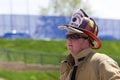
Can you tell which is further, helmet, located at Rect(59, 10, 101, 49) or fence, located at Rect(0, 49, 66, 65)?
fence, located at Rect(0, 49, 66, 65)

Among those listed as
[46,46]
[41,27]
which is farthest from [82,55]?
[41,27]

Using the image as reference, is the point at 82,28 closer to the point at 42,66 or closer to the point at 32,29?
the point at 42,66

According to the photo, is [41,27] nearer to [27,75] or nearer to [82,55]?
[27,75]

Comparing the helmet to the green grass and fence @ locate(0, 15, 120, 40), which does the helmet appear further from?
fence @ locate(0, 15, 120, 40)

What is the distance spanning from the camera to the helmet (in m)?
4.46

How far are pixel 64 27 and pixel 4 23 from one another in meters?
39.2

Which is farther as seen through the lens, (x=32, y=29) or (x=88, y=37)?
(x=32, y=29)

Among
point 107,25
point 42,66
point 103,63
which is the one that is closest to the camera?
point 103,63

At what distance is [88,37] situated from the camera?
449cm

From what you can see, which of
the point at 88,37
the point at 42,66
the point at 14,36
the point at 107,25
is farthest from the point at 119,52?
the point at 88,37

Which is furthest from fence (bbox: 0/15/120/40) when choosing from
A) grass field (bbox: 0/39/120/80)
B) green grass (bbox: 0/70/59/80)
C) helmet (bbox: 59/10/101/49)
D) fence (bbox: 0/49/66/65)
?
helmet (bbox: 59/10/101/49)

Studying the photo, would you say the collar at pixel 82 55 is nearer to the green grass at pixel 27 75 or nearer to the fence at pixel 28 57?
the green grass at pixel 27 75

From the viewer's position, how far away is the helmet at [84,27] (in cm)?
446

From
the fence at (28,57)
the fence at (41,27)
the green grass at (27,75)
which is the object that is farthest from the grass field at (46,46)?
the green grass at (27,75)
